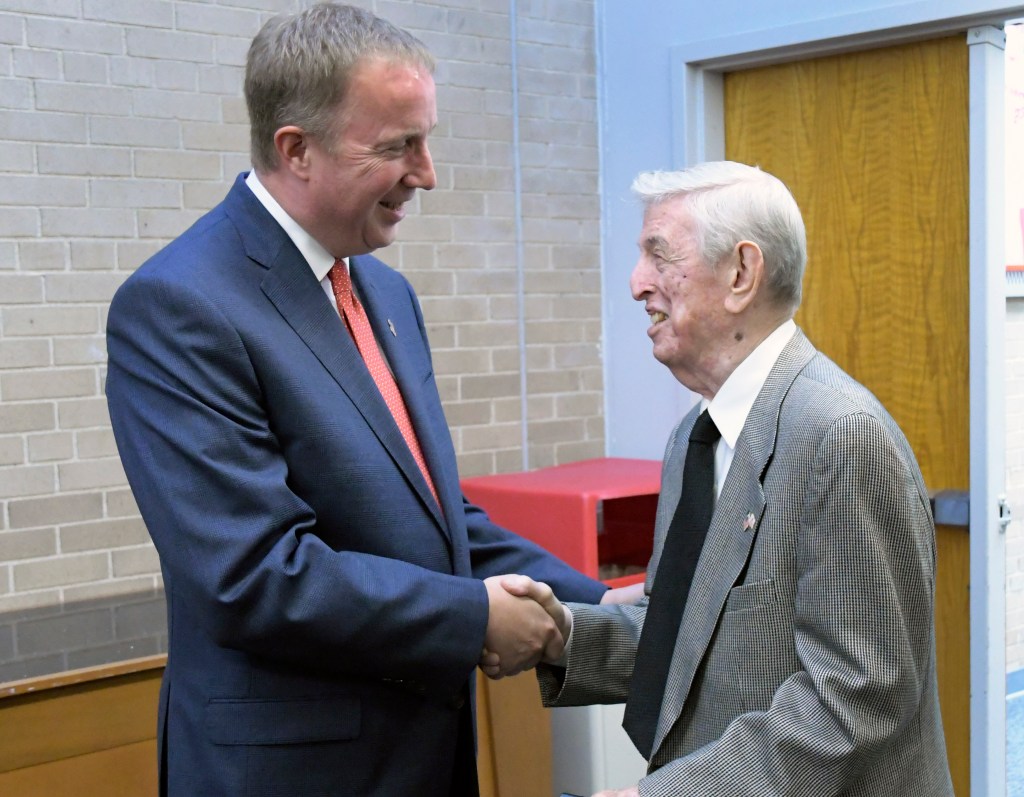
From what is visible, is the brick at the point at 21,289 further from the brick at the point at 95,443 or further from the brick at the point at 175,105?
the brick at the point at 175,105

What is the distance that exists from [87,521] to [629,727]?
190 cm

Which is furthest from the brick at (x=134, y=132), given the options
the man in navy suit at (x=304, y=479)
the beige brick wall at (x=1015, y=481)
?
the beige brick wall at (x=1015, y=481)

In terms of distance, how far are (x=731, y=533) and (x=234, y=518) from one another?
2.27ft

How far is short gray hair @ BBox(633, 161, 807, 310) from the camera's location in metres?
1.72

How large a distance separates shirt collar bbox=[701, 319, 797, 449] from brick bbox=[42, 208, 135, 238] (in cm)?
204

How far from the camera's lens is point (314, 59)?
→ 186 centimetres

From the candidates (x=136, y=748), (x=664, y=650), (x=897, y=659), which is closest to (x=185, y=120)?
(x=136, y=748)

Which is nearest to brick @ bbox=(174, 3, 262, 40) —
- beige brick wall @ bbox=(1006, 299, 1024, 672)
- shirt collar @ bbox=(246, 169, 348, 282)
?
shirt collar @ bbox=(246, 169, 348, 282)

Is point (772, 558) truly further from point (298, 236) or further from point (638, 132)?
point (638, 132)

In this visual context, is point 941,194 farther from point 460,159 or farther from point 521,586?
point 521,586

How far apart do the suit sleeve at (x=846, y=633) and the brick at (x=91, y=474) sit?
6.88 ft

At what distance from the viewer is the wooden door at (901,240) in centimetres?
349

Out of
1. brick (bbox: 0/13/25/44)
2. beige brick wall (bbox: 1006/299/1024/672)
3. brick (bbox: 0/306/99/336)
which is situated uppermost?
brick (bbox: 0/13/25/44)

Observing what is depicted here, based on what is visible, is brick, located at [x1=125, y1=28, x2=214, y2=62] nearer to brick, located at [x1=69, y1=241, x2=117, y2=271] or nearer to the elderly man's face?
brick, located at [x1=69, y1=241, x2=117, y2=271]
